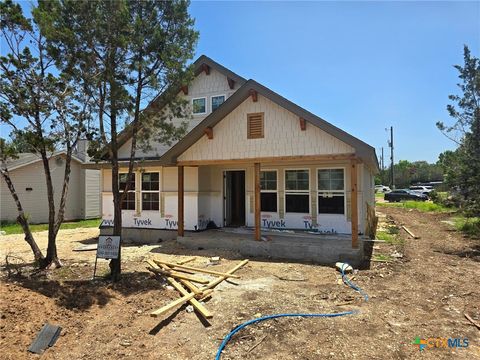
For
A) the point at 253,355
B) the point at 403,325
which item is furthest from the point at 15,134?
the point at 403,325

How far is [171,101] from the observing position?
8.52m

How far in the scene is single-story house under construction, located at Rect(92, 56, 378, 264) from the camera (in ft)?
30.8

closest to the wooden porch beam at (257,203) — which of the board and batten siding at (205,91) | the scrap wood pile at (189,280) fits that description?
the scrap wood pile at (189,280)

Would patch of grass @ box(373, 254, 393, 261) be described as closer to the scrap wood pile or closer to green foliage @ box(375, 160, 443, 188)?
the scrap wood pile

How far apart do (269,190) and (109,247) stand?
6.43 meters

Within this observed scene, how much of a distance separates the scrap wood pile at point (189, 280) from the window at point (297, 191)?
357 cm

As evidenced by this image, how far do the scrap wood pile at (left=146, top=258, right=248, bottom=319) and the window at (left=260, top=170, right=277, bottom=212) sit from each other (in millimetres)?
3588

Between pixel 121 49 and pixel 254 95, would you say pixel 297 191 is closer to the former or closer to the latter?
pixel 254 95

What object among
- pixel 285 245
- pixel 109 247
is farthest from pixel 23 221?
pixel 285 245

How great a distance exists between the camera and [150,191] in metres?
12.9

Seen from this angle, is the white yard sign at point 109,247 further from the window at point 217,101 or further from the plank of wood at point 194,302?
the window at point 217,101

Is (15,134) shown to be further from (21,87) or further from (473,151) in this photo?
(473,151)

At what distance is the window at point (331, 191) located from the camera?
36.1 feet

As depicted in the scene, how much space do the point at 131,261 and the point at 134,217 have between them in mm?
3978
